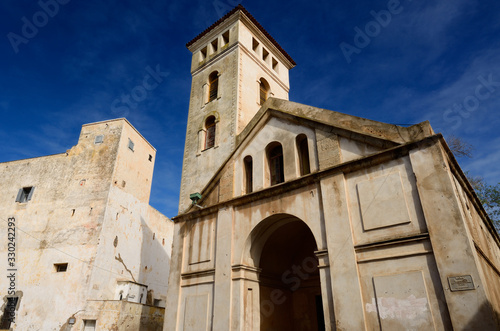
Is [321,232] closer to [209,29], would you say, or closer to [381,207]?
[381,207]

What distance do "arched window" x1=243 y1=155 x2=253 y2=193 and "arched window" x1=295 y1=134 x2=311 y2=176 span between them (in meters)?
2.31

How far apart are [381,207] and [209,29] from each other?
1716cm

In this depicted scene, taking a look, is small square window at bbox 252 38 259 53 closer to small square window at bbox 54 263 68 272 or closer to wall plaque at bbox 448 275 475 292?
small square window at bbox 54 263 68 272

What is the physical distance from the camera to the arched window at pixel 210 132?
57.6 feet

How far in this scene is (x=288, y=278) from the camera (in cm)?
1391

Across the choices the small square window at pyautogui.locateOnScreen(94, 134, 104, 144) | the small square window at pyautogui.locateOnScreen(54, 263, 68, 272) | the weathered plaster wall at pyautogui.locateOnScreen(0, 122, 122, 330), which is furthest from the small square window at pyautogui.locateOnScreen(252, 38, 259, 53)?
the small square window at pyautogui.locateOnScreen(54, 263, 68, 272)

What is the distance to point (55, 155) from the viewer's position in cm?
2292

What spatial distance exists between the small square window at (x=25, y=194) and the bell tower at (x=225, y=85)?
11866mm

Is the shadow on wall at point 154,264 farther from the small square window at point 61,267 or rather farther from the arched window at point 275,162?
the arched window at point 275,162

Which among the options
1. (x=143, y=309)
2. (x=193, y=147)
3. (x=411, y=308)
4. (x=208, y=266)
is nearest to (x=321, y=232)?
(x=411, y=308)

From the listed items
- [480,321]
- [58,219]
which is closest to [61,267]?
[58,219]

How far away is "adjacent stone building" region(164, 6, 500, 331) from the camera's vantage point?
8.01 meters

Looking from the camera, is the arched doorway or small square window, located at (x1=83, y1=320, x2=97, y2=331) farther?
small square window, located at (x1=83, y1=320, x2=97, y2=331)

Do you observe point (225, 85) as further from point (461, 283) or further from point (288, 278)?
point (461, 283)
